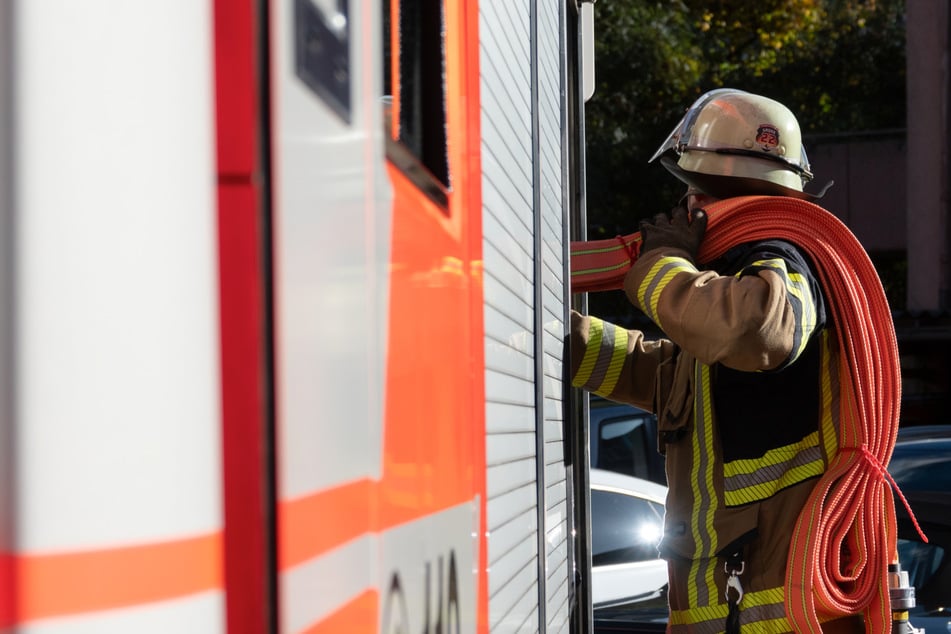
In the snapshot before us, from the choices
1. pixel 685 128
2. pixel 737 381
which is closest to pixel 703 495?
pixel 737 381

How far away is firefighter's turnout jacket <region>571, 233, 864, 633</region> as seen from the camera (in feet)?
9.42

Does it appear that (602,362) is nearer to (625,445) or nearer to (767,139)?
(767,139)

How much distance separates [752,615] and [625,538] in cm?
287

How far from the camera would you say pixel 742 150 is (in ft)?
11.0

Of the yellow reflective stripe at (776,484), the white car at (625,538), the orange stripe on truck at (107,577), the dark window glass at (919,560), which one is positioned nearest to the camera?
the orange stripe on truck at (107,577)

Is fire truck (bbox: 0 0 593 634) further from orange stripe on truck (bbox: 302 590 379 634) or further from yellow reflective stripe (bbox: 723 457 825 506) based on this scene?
yellow reflective stripe (bbox: 723 457 825 506)

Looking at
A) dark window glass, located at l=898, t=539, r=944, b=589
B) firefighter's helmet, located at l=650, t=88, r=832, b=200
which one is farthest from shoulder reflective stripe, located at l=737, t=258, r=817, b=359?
dark window glass, located at l=898, t=539, r=944, b=589

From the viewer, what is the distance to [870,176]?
18062 mm

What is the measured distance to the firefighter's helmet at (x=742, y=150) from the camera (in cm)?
335

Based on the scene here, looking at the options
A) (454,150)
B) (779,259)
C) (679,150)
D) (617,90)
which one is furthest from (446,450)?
(617,90)

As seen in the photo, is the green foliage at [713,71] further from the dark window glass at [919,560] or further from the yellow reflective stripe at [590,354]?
the yellow reflective stripe at [590,354]

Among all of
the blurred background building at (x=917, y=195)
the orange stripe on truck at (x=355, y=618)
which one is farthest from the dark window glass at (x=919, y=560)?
the blurred background building at (x=917, y=195)

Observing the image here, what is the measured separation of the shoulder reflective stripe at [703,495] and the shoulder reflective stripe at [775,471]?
0.06 metres

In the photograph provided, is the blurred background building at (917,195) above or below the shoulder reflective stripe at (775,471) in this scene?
above
